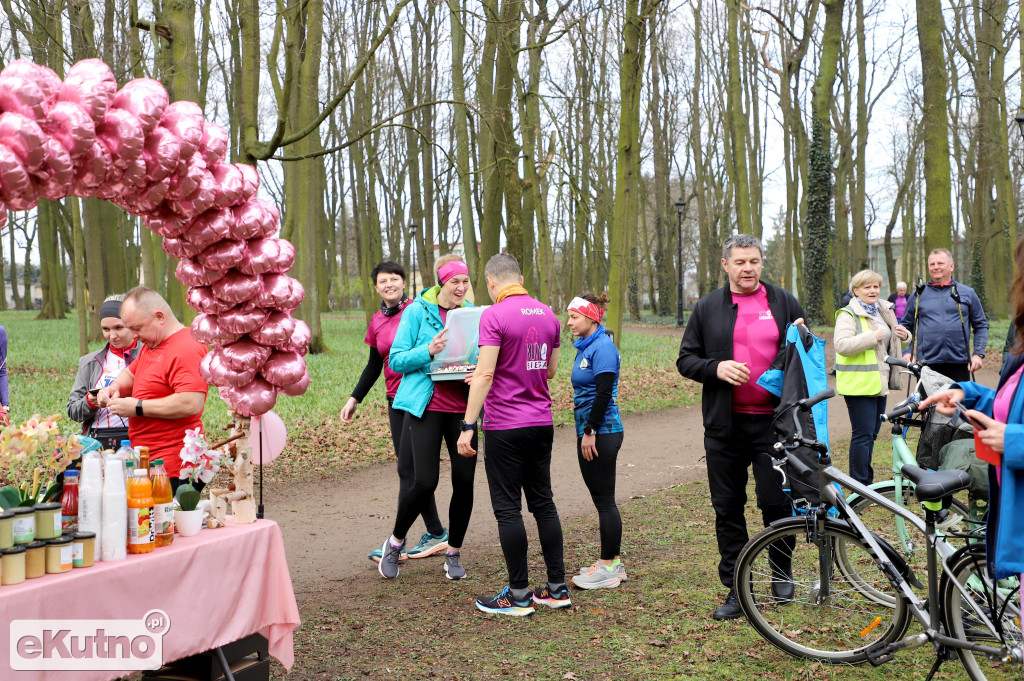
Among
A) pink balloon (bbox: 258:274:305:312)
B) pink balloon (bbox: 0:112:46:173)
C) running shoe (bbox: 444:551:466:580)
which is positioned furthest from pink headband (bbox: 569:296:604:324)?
pink balloon (bbox: 0:112:46:173)

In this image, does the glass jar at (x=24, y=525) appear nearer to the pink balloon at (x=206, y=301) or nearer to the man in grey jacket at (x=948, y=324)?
the pink balloon at (x=206, y=301)

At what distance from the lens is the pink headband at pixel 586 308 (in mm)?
5746

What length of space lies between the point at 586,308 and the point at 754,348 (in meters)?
1.29

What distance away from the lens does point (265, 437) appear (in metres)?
4.60

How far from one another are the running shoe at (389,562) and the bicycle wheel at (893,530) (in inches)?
119

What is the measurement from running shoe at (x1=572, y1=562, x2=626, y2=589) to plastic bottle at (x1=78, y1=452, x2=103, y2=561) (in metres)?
3.17

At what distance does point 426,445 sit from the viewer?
5691mm

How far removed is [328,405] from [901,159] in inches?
1419

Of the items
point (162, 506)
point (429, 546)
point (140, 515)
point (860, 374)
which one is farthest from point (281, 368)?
point (860, 374)

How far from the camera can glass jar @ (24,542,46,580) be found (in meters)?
3.15

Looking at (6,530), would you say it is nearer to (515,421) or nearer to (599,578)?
(515,421)

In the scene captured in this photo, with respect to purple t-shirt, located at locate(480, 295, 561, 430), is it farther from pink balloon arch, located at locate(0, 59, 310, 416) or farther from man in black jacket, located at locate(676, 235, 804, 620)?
pink balloon arch, located at locate(0, 59, 310, 416)

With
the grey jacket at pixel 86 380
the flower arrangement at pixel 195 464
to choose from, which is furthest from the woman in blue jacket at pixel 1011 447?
the grey jacket at pixel 86 380

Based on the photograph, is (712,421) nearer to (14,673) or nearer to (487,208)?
(14,673)
